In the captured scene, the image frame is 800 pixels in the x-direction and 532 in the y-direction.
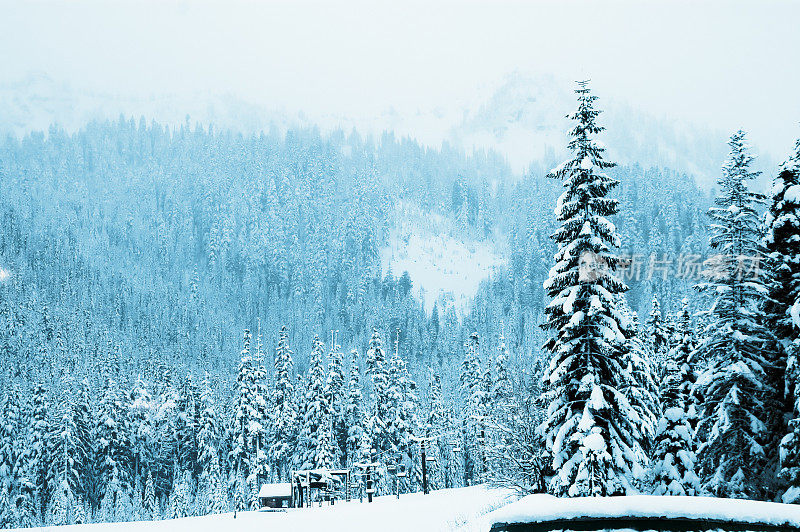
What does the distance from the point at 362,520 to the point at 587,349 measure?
1548 centimetres

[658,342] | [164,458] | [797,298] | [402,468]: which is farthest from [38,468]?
[797,298]

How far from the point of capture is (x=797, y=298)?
27.6 m

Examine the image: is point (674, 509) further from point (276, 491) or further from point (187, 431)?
point (187, 431)

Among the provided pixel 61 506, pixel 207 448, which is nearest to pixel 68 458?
pixel 61 506

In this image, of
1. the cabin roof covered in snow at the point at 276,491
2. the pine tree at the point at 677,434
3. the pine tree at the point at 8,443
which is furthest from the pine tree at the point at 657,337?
the pine tree at the point at 8,443

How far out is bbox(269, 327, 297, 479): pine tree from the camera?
261ft

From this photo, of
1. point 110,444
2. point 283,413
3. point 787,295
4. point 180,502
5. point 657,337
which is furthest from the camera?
point 110,444

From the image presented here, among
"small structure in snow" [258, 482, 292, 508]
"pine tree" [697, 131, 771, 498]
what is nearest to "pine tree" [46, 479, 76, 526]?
"small structure in snow" [258, 482, 292, 508]

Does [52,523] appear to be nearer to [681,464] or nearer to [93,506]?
[93,506]

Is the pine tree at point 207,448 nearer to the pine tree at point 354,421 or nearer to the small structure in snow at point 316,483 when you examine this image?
the pine tree at point 354,421

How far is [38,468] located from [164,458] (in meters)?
14.5

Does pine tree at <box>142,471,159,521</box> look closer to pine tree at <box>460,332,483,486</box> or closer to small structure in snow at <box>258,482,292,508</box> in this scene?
small structure in snow at <box>258,482,292,508</box>

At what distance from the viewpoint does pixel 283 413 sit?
7938 centimetres

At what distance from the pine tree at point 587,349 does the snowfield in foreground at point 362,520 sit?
17.5ft
